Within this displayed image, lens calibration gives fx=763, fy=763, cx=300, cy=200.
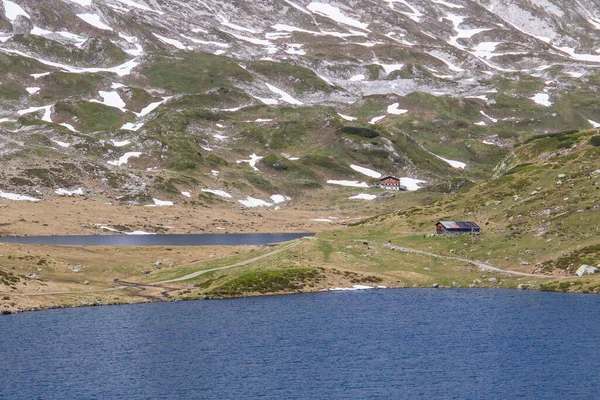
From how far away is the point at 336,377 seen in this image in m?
79.8

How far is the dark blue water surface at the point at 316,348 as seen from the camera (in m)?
75.7

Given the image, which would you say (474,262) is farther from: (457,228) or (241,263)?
(241,263)

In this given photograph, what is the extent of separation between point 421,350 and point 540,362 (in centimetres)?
1370

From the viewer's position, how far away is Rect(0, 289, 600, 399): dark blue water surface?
248 feet

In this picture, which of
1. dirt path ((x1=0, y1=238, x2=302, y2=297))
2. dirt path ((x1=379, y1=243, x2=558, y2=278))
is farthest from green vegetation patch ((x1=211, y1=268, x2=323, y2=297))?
dirt path ((x1=379, y1=243, x2=558, y2=278))

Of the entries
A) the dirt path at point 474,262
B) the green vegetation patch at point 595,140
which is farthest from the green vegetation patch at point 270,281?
the green vegetation patch at point 595,140

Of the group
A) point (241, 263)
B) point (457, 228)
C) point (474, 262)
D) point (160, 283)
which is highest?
point (457, 228)

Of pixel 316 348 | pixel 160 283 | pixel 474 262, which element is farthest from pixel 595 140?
pixel 316 348

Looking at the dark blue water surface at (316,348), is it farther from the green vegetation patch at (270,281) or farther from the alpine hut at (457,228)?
the alpine hut at (457,228)

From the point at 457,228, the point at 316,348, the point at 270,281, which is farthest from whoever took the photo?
the point at 457,228

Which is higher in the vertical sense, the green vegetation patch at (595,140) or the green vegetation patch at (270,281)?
the green vegetation patch at (595,140)

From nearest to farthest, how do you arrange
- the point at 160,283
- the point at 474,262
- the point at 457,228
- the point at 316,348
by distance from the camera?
the point at 316,348, the point at 160,283, the point at 474,262, the point at 457,228

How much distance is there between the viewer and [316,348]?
3644 inches

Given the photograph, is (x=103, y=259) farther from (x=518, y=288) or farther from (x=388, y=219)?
(x=518, y=288)
